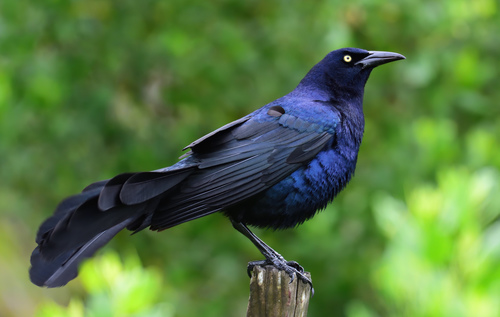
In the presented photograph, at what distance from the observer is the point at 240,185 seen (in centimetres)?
355

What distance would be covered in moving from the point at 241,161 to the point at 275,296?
2.43 feet

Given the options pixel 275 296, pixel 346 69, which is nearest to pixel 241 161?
pixel 275 296

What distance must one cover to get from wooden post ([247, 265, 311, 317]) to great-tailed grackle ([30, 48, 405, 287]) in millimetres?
306

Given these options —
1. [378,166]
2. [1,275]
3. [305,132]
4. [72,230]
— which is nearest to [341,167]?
[305,132]

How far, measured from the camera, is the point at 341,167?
12.6 ft

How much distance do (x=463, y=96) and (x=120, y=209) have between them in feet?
13.2

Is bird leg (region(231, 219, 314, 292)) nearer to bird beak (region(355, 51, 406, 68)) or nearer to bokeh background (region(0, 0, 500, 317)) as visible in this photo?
bird beak (region(355, 51, 406, 68))

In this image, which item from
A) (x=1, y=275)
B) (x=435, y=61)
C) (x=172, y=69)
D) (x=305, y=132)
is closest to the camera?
(x=305, y=132)

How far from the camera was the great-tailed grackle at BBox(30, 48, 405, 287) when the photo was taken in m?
3.19

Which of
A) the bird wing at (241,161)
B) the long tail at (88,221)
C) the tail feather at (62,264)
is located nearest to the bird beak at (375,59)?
the bird wing at (241,161)

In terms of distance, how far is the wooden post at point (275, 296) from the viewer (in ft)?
10.5

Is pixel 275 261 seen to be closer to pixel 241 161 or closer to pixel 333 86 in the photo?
pixel 241 161

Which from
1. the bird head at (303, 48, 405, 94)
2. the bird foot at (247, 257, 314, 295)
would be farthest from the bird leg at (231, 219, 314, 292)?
the bird head at (303, 48, 405, 94)

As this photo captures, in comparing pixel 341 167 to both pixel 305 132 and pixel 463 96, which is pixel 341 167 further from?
pixel 463 96
